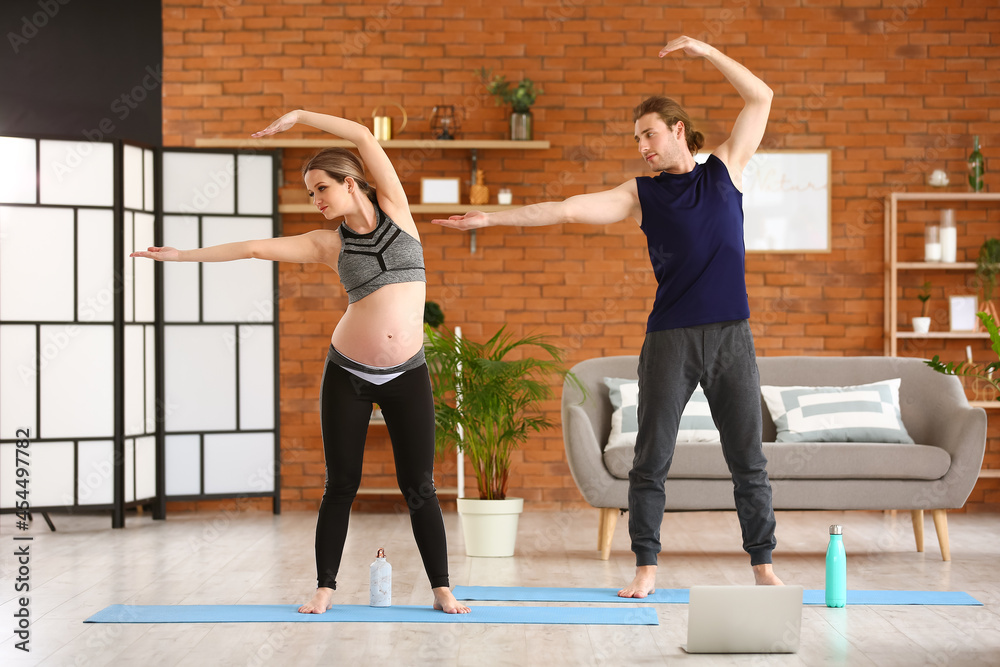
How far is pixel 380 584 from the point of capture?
292cm

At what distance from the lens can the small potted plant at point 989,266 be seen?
5414mm

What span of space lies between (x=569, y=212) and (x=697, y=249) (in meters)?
0.40

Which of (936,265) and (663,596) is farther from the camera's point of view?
(936,265)

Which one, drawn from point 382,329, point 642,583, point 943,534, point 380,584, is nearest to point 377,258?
point 382,329

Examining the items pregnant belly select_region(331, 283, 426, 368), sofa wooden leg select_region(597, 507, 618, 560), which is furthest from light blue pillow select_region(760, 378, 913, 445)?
pregnant belly select_region(331, 283, 426, 368)

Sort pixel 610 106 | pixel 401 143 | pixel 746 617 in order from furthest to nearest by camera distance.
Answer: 1. pixel 610 106
2. pixel 401 143
3. pixel 746 617

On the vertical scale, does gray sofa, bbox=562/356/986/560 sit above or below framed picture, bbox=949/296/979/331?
below

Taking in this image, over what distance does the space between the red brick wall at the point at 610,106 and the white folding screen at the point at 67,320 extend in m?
1.03

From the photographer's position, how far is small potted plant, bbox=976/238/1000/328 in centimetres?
541

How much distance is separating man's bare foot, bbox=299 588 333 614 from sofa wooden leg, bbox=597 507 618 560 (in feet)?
4.57

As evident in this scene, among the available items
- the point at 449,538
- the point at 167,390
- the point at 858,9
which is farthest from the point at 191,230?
the point at 858,9

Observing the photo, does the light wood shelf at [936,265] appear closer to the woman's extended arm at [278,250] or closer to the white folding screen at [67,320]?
the woman's extended arm at [278,250]

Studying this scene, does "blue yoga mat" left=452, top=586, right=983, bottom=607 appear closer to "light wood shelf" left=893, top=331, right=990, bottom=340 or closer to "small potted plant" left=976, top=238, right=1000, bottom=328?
"light wood shelf" left=893, top=331, right=990, bottom=340

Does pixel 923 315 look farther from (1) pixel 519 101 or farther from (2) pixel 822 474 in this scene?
(1) pixel 519 101
